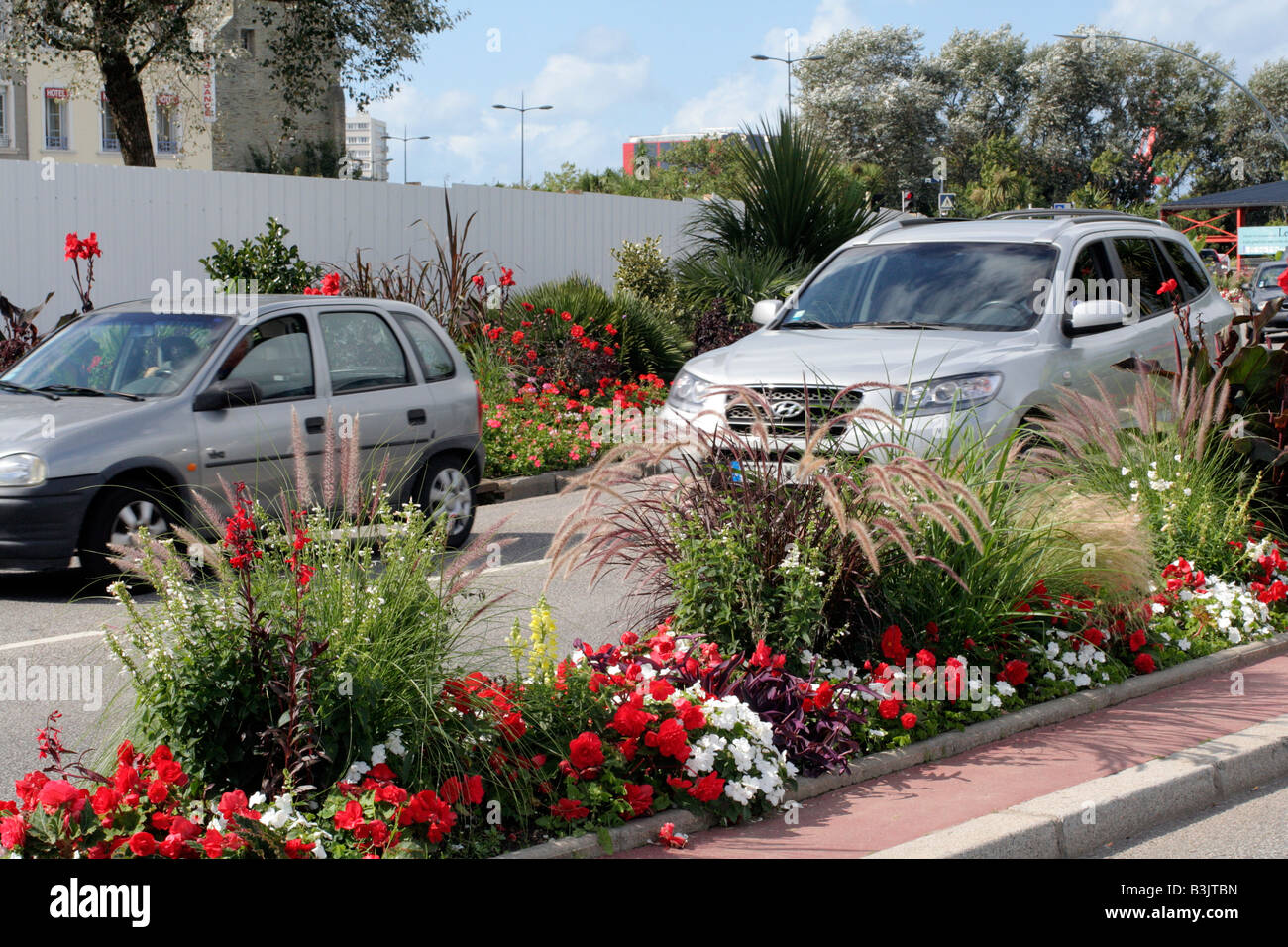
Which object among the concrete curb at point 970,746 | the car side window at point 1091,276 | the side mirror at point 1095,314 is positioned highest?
the car side window at point 1091,276

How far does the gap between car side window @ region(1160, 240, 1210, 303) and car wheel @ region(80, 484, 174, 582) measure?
24.3ft

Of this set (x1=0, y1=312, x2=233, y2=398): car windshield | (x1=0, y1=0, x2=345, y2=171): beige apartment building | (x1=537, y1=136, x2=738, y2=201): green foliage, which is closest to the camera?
(x1=0, y1=312, x2=233, y2=398): car windshield

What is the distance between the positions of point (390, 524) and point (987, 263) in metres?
5.96

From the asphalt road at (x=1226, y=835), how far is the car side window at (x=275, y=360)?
240 inches

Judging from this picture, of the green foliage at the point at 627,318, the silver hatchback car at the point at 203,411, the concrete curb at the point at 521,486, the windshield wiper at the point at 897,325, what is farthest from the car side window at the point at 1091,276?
the green foliage at the point at 627,318

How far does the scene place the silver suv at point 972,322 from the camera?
7.68m

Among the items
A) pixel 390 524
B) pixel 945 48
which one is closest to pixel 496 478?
pixel 390 524

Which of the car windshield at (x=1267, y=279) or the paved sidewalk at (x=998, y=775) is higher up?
the car windshield at (x=1267, y=279)

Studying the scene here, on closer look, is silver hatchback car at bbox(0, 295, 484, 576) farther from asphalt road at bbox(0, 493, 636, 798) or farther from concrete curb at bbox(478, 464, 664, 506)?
concrete curb at bbox(478, 464, 664, 506)

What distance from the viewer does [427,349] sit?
999cm

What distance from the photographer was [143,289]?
16.5 meters

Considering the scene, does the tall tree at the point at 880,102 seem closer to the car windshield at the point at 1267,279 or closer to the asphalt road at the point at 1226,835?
the car windshield at the point at 1267,279

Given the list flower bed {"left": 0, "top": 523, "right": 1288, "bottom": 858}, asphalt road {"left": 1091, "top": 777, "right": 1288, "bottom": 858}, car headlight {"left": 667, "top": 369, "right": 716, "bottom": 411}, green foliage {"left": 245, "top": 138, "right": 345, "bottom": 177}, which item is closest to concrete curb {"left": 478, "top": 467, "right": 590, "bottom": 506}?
car headlight {"left": 667, "top": 369, "right": 716, "bottom": 411}

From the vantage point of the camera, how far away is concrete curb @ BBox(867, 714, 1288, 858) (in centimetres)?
421
